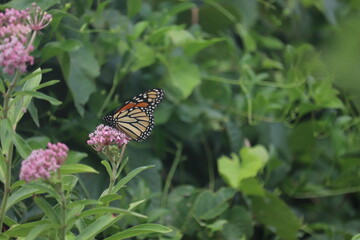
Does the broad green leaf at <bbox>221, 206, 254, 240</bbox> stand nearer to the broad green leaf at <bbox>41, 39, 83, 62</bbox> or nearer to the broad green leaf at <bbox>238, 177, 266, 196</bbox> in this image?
the broad green leaf at <bbox>238, 177, 266, 196</bbox>

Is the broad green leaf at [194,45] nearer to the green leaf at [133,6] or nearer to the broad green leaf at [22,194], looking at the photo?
the green leaf at [133,6]

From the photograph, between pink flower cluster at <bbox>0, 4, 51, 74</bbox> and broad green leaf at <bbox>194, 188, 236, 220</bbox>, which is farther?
broad green leaf at <bbox>194, 188, 236, 220</bbox>

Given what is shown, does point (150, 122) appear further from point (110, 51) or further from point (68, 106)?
point (110, 51)

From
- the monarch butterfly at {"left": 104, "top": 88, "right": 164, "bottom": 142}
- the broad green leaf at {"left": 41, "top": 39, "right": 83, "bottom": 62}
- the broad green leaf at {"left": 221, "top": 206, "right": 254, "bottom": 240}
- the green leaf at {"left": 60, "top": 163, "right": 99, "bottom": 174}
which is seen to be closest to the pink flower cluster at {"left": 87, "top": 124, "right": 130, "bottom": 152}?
the green leaf at {"left": 60, "top": 163, "right": 99, "bottom": 174}

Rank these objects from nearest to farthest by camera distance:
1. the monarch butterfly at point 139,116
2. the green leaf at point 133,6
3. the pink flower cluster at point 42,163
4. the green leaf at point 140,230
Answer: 1. the pink flower cluster at point 42,163
2. the green leaf at point 140,230
3. the monarch butterfly at point 139,116
4. the green leaf at point 133,6

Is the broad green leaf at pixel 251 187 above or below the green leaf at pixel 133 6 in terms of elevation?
below

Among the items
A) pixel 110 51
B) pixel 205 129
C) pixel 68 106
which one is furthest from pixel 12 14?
pixel 205 129

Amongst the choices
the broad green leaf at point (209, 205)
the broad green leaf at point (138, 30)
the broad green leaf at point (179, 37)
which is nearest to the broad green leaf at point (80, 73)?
the broad green leaf at point (138, 30)

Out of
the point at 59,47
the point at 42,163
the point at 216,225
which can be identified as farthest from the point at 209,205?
the point at 42,163
